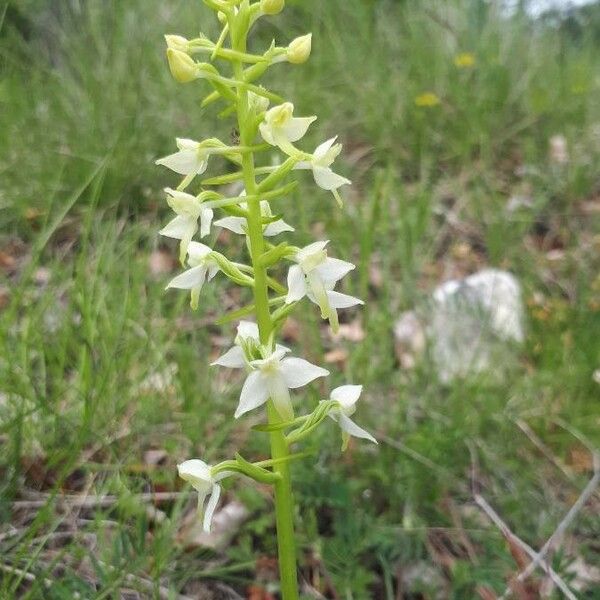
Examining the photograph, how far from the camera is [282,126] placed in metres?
1.23

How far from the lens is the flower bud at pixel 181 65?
1.18 meters

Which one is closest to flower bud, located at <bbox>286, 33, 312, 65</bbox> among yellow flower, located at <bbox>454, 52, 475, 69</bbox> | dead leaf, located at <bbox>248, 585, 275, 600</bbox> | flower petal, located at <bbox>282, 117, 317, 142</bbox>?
flower petal, located at <bbox>282, 117, 317, 142</bbox>

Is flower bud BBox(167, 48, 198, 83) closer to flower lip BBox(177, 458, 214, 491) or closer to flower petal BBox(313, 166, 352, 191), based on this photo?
flower petal BBox(313, 166, 352, 191)

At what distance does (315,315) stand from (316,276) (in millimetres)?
1292

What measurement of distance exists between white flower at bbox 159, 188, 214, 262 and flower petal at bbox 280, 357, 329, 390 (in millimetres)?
251

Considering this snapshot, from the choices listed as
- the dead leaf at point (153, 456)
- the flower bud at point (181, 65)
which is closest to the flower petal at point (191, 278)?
the flower bud at point (181, 65)

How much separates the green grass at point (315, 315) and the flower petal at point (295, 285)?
0.63 m

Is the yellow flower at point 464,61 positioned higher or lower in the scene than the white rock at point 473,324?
higher

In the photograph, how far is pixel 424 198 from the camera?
8.45 feet

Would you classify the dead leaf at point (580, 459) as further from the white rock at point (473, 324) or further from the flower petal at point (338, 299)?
the flower petal at point (338, 299)

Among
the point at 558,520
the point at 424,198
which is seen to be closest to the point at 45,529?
the point at 558,520

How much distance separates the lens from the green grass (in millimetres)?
1698

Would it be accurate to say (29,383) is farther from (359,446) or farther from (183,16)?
(183,16)

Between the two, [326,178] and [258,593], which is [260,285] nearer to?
[326,178]
